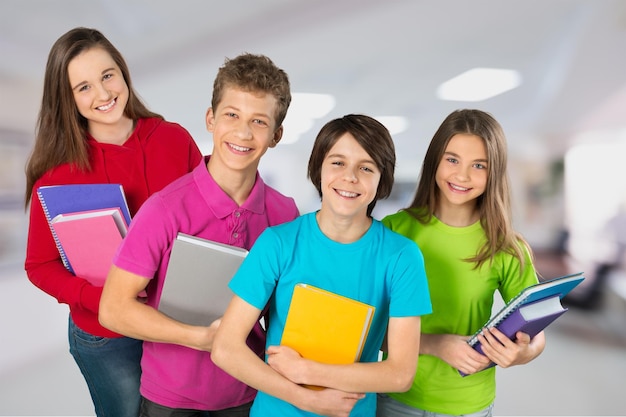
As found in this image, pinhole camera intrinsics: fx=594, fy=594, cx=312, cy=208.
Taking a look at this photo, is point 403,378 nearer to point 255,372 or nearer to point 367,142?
point 255,372

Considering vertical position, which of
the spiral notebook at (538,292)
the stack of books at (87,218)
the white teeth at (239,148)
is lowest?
the spiral notebook at (538,292)

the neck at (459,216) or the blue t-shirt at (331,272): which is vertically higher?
the neck at (459,216)

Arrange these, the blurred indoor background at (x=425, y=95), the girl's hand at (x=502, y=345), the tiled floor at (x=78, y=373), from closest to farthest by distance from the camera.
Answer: the girl's hand at (x=502, y=345)
the tiled floor at (x=78, y=373)
the blurred indoor background at (x=425, y=95)

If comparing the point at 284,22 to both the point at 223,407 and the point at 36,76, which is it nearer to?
the point at 36,76

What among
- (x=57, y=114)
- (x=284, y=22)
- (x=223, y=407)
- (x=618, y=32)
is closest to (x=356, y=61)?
(x=284, y=22)

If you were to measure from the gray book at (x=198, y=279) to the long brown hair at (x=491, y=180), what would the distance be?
0.59m

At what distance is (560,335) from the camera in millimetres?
5668

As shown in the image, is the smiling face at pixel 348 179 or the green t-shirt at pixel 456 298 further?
the green t-shirt at pixel 456 298

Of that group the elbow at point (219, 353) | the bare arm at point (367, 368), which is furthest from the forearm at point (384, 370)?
the elbow at point (219, 353)

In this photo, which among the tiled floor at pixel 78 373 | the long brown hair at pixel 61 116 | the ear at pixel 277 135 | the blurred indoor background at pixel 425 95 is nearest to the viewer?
the ear at pixel 277 135

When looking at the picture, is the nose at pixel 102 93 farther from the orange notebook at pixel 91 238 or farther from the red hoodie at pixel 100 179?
the orange notebook at pixel 91 238

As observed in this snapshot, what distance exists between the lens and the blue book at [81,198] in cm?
159

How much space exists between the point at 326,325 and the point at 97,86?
0.97 metres

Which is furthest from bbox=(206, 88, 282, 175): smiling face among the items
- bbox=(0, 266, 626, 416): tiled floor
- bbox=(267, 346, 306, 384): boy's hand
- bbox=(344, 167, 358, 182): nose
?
bbox=(0, 266, 626, 416): tiled floor
